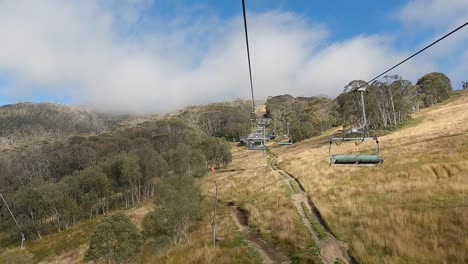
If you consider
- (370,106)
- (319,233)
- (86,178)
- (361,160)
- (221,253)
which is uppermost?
(370,106)

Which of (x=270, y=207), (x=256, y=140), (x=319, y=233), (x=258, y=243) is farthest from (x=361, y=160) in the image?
(x=256, y=140)

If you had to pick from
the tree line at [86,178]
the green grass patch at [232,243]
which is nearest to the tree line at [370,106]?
the green grass patch at [232,243]

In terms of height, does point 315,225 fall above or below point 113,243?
above

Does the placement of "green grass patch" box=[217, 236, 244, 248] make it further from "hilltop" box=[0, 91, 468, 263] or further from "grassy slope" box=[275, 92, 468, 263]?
"grassy slope" box=[275, 92, 468, 263]

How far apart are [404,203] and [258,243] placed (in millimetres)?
11229

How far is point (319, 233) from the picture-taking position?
20.9 meters

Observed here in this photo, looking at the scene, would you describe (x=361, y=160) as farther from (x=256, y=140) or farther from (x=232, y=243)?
(x=256, y=140)

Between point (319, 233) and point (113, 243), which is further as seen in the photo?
point (113, 243)

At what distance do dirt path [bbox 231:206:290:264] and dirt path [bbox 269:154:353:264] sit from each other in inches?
93.9

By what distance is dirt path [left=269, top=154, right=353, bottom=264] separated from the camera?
54.8 ft

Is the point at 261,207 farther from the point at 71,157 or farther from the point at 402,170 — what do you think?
the point at 71,157

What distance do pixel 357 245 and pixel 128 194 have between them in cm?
7289

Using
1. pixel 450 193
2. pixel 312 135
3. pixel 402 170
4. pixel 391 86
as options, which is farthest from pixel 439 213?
pixel 312 135

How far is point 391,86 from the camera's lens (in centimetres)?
8088
